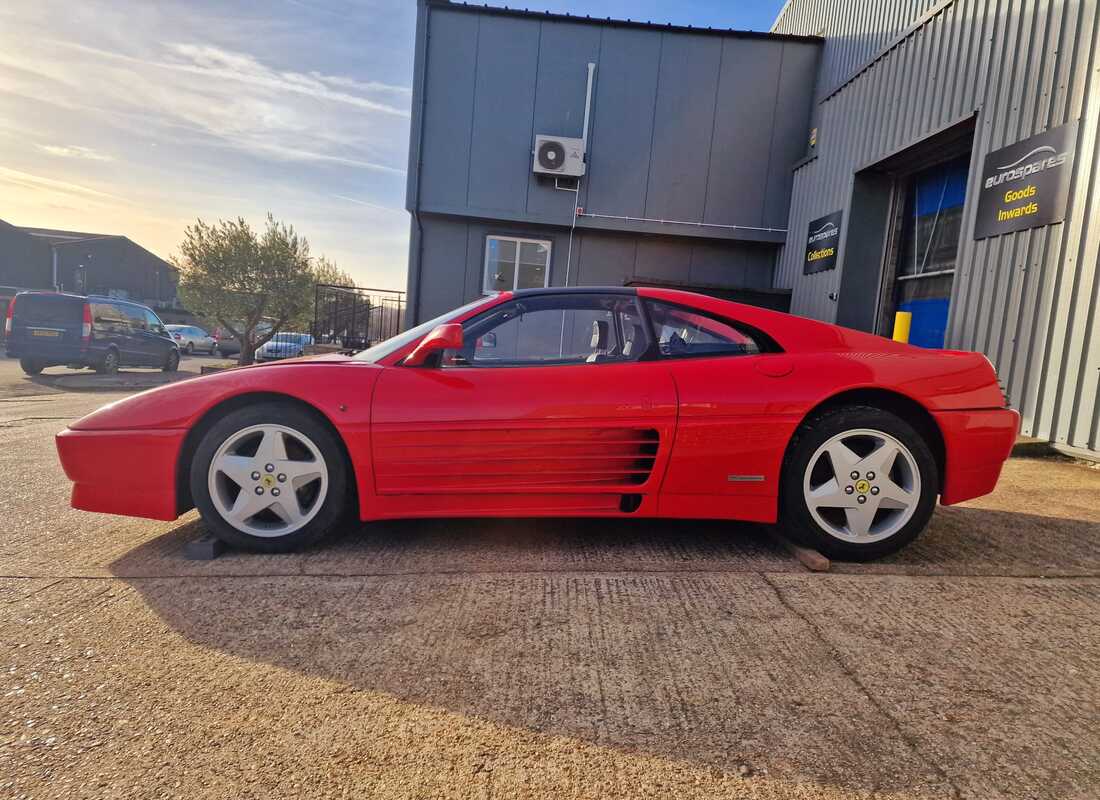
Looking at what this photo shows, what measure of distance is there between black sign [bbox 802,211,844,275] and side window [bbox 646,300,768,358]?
616 centimetres

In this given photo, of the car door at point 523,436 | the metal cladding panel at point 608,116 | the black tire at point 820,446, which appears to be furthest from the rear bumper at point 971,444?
the metal cladding panel at point 608,116

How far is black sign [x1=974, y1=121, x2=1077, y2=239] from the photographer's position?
4645 mm

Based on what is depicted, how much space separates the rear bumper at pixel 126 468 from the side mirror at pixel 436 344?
1.09 m

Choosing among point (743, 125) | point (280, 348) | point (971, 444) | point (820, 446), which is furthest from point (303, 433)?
point (280, 348)

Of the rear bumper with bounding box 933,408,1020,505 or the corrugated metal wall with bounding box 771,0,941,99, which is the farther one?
the corrugated metal wall with bounding box 771,0,941,99

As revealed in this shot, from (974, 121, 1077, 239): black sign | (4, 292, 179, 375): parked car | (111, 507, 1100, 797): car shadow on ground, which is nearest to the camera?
(111, 507, 1100, 797): car shadow on ground

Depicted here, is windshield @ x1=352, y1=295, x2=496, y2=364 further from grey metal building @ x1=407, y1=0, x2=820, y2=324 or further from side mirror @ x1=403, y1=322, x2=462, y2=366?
grey metal building @ x1=407, y1=0, x2=820, y2=324

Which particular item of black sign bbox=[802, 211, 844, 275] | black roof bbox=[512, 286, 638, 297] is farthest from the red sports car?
black sign bbox=[802, 211, 844, 275]

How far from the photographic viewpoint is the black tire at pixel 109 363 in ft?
42.1

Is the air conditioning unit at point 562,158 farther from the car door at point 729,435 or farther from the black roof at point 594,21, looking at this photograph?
the car door at point 729,435

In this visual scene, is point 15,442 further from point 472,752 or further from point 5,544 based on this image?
point 472,752

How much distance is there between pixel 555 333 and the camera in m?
2.87

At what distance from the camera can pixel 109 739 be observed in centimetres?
144

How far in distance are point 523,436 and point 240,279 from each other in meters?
19.3
